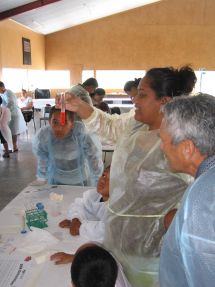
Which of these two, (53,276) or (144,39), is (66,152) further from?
(144,39)

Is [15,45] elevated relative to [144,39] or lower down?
lower down

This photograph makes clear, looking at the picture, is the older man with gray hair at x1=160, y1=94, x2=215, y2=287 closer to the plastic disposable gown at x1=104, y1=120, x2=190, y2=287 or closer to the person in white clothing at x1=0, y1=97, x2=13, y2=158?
the plastic disposable gown at x1=104, y1=120, x2=190, y2=287

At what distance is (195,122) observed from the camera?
0.75 metres

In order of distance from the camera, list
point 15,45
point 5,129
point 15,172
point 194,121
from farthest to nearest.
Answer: point 15,45
point 5,129
point 15,172
point 194,121

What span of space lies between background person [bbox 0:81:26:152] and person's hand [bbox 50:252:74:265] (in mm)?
4818

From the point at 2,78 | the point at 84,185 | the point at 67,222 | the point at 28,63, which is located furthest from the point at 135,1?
the point at 67,222

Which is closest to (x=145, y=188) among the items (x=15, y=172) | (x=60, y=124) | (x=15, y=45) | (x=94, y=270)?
(x=94, y=270)

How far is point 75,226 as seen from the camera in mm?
1536

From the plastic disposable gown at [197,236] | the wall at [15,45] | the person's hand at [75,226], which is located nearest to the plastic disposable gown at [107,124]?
the person's hand at [75,226]

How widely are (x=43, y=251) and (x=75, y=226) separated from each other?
0.72 ft

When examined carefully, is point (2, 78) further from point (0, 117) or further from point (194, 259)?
point (194, 259)

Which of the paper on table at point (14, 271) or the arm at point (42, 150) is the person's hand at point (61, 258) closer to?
the paper on table at point (14, 271)

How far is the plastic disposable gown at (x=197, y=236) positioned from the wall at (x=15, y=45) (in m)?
7.65

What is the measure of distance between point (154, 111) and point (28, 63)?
8.96m
